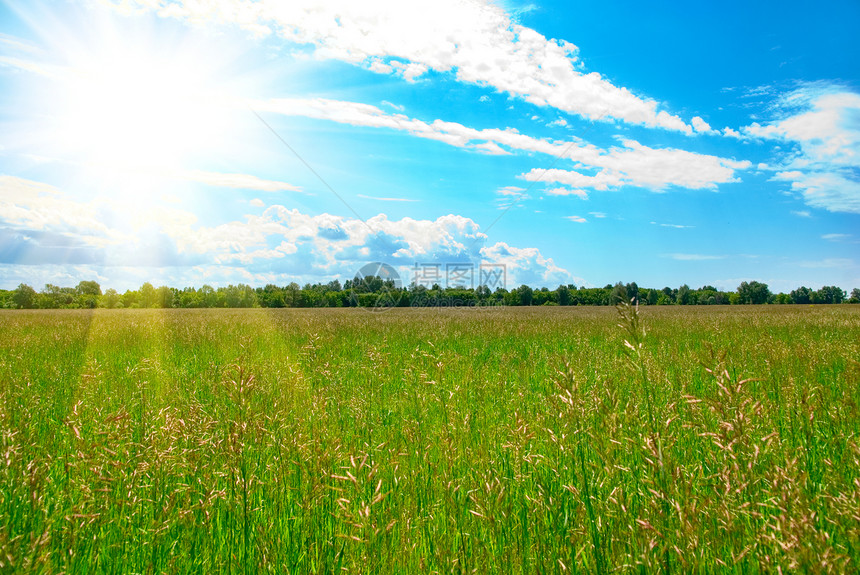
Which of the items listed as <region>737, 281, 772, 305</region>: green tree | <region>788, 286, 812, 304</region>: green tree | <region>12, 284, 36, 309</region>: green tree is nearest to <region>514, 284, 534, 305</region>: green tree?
<region>737, 281, 772, 305</region>: green tree

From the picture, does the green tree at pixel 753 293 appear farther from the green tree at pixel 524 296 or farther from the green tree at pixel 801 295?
the green tree at pixel 524 296

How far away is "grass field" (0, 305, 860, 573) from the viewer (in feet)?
5.58

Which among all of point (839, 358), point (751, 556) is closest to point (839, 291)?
point (839, 358)

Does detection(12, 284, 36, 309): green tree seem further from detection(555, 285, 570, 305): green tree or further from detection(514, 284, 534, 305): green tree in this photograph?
detection(555, 285, 570, 305): green tree

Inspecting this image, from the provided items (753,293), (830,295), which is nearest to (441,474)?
(753,293)

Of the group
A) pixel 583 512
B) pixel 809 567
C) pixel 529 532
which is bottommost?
pixel 529 532

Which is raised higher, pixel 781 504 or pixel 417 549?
pixel 781 504

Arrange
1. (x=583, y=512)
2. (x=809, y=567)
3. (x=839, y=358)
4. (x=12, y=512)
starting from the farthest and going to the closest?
(x=839, y=358) < (x=12, y=512) < (x=583, y=512) < (x=809, y=567)

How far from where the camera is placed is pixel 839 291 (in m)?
82.7

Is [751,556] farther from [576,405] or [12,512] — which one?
[12,512]

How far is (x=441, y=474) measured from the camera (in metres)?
2.76

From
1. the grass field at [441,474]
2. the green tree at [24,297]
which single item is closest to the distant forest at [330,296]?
the green tree at [24,297]

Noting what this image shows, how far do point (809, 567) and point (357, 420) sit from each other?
9.44ft

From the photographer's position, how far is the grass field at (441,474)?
1.70 meters
